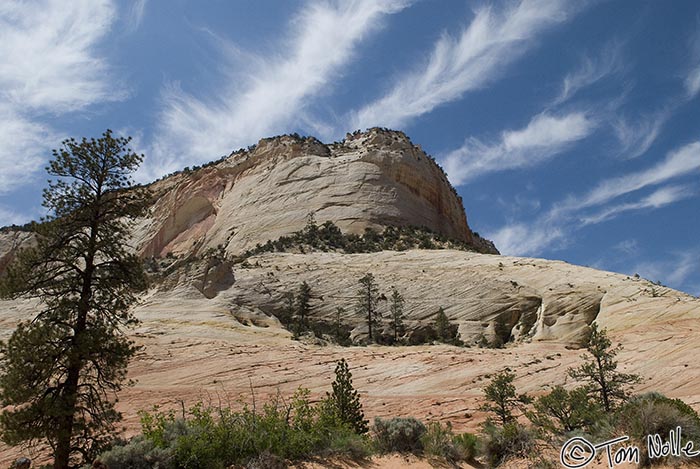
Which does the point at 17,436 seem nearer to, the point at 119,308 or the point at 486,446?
the point at 119,308

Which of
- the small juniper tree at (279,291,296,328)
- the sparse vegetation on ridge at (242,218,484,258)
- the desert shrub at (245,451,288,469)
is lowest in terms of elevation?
the desert shrub at (245,451,288,469)

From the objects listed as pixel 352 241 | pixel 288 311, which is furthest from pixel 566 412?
pixel 352 241

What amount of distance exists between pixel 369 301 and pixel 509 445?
23829 millimetres

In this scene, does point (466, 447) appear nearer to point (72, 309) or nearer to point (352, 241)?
point (72, 309)

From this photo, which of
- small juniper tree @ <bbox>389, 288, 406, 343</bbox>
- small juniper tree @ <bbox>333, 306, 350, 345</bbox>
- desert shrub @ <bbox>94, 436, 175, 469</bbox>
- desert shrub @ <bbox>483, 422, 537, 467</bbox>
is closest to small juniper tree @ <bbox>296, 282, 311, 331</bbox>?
small juniper tree @ <bbox>333, 306, 350, 345</bbox>

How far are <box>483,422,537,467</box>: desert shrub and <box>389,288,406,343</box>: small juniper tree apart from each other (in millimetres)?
21381

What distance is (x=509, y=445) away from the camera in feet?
35.1

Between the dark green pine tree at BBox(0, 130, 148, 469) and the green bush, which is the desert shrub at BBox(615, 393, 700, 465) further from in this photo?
the dark green pine tree at BBox(0, 130, 148, 469)

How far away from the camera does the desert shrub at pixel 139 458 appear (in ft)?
29.5

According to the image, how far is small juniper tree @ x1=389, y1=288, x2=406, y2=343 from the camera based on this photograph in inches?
1309

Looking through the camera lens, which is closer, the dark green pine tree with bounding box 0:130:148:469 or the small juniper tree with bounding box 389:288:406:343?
the dark green pine tree with bounding box 0:130:148:469

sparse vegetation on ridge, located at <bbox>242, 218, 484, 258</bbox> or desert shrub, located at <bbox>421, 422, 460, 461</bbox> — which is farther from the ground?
sparse vegetation on ridge, located at <bbox>242, 218, 484, 258</bbox>

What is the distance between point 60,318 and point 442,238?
5306cm

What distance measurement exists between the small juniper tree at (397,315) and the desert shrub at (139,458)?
2416 centimetres
